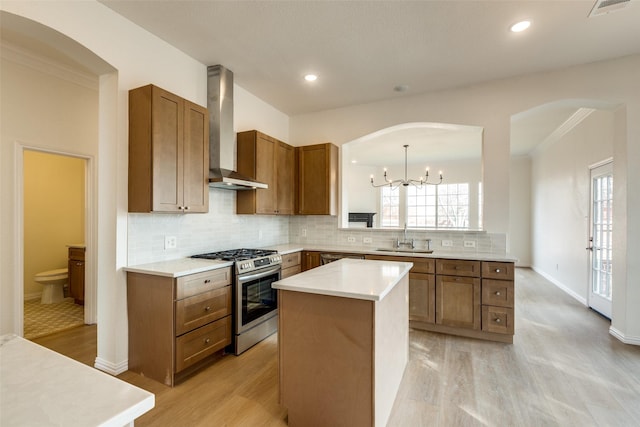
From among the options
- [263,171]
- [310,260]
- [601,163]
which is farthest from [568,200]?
[263,171]

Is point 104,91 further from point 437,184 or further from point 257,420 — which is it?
point 437,184

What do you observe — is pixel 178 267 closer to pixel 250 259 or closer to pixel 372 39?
pixel 250 259

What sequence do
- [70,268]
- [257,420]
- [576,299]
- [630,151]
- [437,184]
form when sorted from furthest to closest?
[437,184]
[576,299]
[70,268]
[630,151]
[257,420]

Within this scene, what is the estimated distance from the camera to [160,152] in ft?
8.22

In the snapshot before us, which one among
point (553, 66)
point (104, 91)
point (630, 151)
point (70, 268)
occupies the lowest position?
point (70, 268)

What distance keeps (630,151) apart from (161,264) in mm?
4784

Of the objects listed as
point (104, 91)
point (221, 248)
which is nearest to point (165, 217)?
point (221, 248)

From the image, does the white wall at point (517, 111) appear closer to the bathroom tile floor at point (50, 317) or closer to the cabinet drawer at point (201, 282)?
the cabinet drawer at point (201, 282)

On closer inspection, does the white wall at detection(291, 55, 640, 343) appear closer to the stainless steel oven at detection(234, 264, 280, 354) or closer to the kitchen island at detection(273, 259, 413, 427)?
the stainless steel oven at detection(234, 264, 280, 354)

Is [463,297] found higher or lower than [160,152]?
lower

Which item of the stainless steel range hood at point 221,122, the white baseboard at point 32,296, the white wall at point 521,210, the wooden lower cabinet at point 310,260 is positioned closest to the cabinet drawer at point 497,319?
the wooden lower cabinet at point 310,260

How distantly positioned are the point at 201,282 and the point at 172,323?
0.37 m

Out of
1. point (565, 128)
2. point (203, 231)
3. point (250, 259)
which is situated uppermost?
point (565, 128)

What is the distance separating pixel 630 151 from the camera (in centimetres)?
312
